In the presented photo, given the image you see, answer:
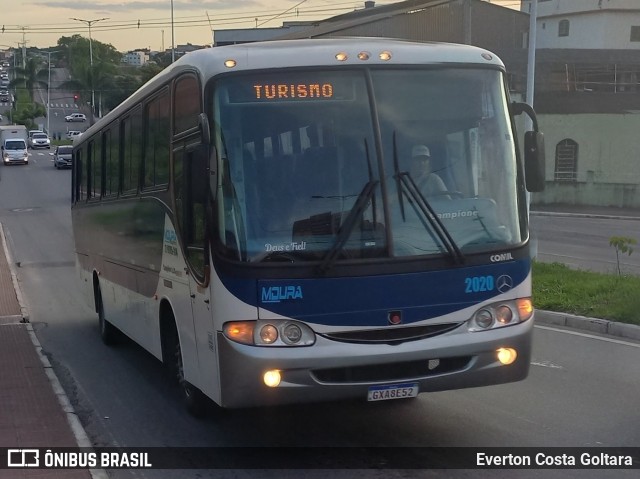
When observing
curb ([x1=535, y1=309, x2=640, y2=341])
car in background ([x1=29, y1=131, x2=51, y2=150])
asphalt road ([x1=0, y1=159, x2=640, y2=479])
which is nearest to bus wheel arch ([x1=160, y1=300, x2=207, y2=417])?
asphalt road ([x1=0, y1=159, x2=640, y2=479])

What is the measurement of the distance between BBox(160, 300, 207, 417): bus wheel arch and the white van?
62729 millimetres

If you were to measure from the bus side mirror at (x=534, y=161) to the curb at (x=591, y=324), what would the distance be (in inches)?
194

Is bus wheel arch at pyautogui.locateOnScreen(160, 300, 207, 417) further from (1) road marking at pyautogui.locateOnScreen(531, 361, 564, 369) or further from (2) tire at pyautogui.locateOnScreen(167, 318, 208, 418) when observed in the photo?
(1) road marking at pyautogui.locateOnScreen(531, 361, 564, 369)

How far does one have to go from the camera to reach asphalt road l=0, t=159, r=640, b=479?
287 inches

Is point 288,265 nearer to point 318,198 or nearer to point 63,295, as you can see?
point 318,198

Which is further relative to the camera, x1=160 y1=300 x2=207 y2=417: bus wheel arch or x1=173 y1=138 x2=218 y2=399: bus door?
x1=160 y1=300 x2=207 y2=417: bus wheel arch

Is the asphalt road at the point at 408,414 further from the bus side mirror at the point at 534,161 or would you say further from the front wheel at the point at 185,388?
the bus side mirror at the point at 534,161

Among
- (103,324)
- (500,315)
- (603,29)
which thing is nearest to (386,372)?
(500,315)

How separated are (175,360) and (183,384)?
34 centimetres

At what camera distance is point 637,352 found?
10789mm

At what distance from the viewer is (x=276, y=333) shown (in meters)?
6.52

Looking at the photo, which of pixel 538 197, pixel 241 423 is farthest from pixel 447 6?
pixel 241 423

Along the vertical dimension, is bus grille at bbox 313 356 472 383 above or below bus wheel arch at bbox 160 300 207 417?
above

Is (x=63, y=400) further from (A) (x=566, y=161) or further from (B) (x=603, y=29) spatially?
(B) (x=603, y=29)
